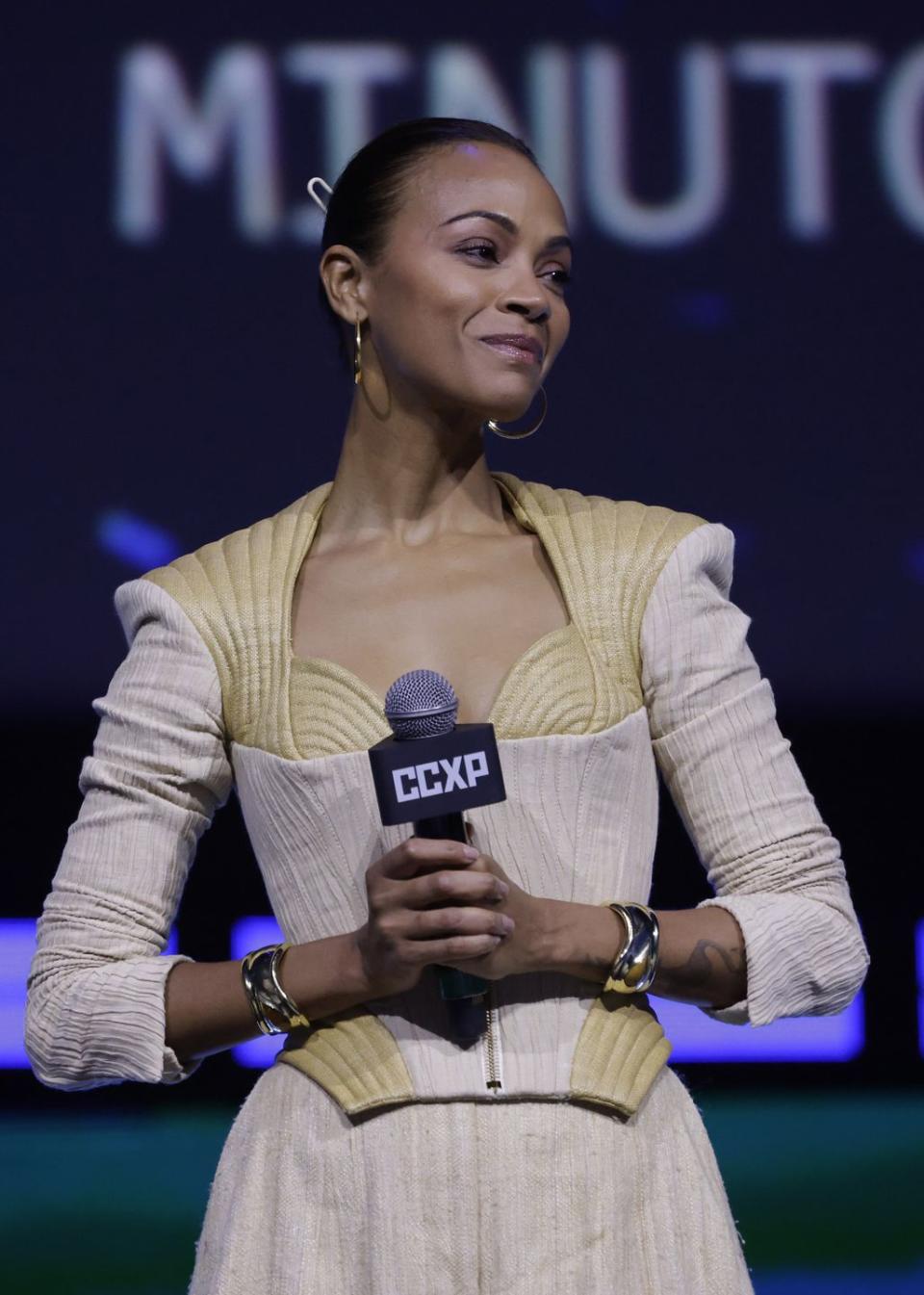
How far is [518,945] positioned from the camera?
145 cm

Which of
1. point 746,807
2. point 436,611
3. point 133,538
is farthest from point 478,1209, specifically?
point 133,538

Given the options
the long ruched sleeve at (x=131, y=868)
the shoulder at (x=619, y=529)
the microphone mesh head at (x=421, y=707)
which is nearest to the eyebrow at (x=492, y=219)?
the shoulder at (x=619, y=529)

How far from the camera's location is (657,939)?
1.50m

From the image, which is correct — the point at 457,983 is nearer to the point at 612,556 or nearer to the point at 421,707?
the point at 421,707

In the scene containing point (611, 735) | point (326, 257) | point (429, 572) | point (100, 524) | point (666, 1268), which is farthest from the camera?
point (100, 524)

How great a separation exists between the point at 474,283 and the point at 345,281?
182mm

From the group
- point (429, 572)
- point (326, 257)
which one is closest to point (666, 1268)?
point (429, 572)

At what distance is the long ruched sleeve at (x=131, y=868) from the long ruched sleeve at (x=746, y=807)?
38 centimetres

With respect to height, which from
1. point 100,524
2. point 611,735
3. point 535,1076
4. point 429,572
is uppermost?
point 100,524

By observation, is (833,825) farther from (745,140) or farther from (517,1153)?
(517,1153)

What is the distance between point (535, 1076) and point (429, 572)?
450 millimetres

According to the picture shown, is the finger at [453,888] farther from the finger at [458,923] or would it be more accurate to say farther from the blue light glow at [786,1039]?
the blue light glow at [786,1039]

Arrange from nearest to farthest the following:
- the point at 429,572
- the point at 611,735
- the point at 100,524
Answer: the point at 611,735
the point at 429,572
the point at 100,524

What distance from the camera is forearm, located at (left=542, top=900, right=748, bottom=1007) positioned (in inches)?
58.1
